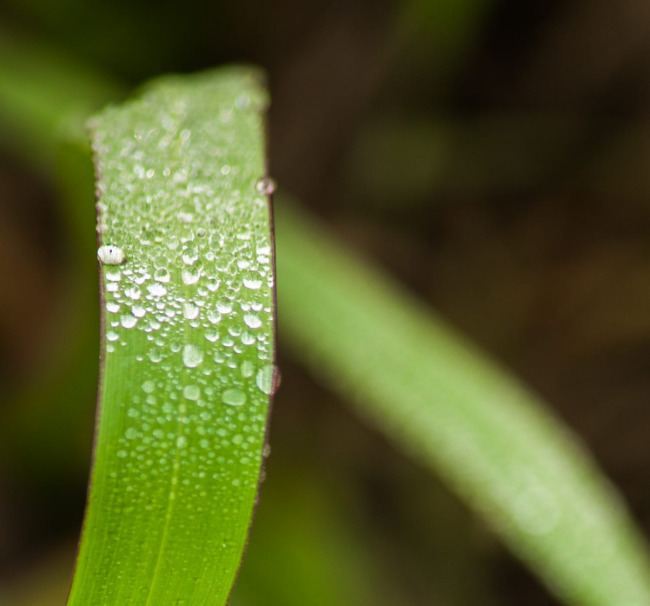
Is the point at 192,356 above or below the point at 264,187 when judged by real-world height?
below

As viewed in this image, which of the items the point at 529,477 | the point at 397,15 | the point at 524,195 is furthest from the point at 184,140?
the point at 524,195

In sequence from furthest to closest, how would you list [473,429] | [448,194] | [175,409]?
[448,194] < [473,429] < [175,409]

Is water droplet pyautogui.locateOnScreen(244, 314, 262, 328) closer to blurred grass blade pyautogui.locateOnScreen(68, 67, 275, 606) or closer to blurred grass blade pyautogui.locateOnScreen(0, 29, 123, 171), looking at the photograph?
blurred grass blade pyautogui.locateOnScreen(68, 67, 275, 606)

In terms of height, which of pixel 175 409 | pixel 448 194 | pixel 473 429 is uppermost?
pixel 448 194

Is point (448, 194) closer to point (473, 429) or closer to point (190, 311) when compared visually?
point (473, 429)

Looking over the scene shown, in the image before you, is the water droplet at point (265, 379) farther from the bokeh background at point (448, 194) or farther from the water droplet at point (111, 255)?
the bokeh background at point (448, 194)

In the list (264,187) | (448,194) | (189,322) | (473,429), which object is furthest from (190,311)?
(448,194)

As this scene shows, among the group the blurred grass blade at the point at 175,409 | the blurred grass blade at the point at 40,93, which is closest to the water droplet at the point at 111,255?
the blurred grass blade at the point at 175,409

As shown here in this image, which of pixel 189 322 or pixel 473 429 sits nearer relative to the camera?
pixel 189 322
